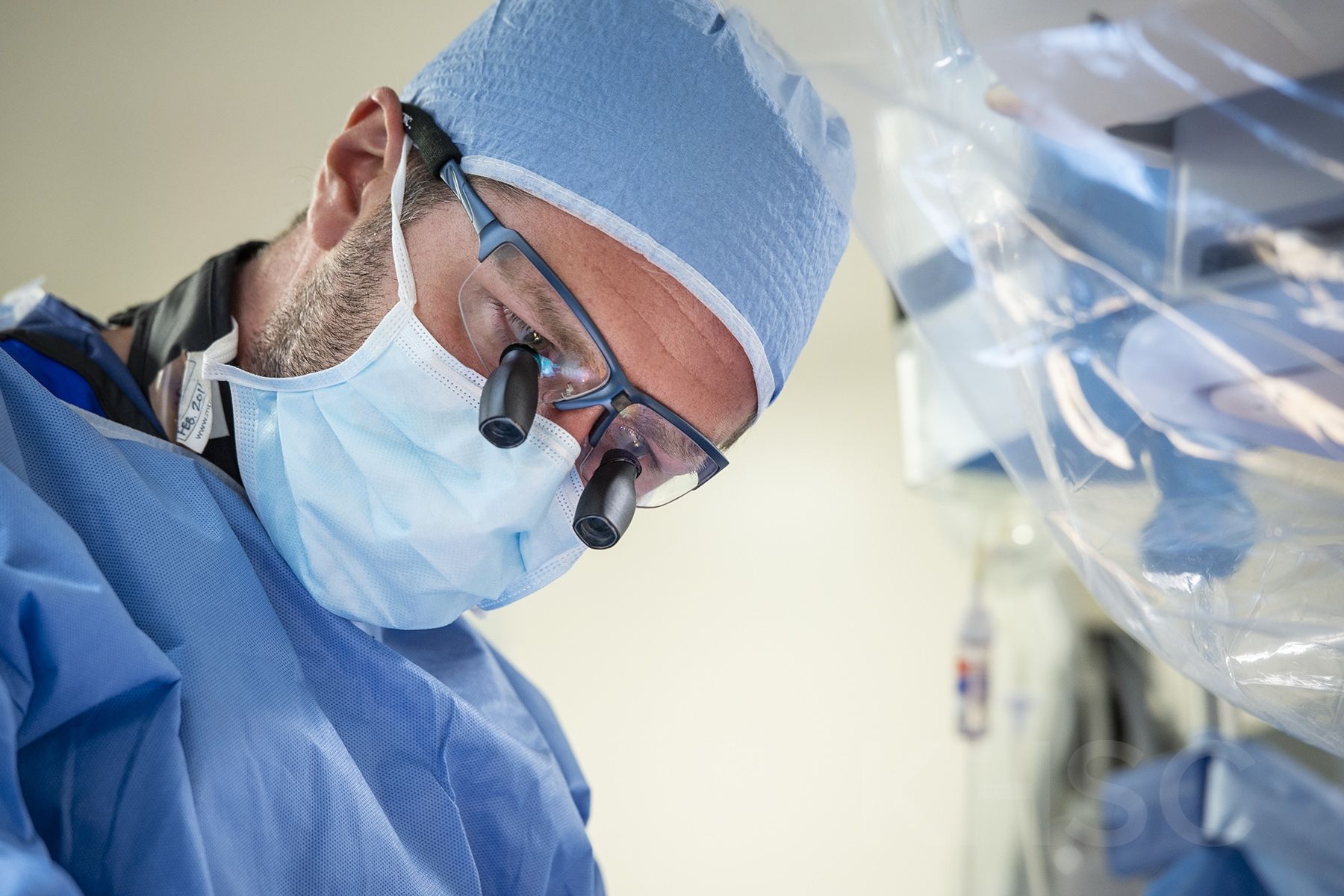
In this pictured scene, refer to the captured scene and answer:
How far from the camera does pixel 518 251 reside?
93 centimetres

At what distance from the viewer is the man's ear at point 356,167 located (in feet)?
3.44

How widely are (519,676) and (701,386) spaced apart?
1.66 ft

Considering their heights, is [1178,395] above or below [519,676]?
above

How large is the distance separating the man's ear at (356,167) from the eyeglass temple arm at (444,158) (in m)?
0.03

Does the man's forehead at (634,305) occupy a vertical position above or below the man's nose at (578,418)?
above

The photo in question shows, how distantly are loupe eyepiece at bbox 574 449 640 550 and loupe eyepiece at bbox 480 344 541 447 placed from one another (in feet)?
0.28

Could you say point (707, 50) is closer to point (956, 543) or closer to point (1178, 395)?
point (1178, 395)

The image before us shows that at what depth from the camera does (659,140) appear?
0.98m

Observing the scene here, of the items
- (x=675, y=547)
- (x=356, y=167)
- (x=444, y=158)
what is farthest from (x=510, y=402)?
(x=675, y=547)

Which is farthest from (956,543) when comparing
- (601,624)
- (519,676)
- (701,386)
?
(701,386)

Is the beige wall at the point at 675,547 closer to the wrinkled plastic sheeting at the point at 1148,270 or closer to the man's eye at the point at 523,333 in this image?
the man's eye at the point at 523,333

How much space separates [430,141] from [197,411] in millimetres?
341

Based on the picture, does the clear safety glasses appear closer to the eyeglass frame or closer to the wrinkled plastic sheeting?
the eyeglass frame

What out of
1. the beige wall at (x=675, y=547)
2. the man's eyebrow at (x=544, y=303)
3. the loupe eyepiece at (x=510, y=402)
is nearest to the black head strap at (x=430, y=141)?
the man's eyebrow at (x=544, y=303)
